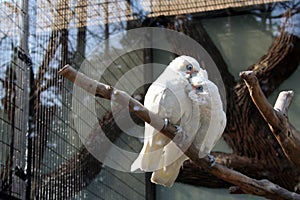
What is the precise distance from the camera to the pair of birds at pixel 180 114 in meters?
1.69

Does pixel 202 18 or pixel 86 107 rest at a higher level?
pixel 202 18

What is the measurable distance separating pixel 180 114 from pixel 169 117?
0.11 feet

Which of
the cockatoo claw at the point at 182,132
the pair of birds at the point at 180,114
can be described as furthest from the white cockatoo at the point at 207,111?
the cockatoo claw at the point at 182,132

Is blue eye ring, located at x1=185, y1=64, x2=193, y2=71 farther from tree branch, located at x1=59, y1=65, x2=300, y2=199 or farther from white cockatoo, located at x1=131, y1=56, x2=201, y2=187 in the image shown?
tree branch, located at x1=59, y1=65, x2=300, y2=199

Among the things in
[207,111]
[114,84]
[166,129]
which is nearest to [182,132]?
[166,129]

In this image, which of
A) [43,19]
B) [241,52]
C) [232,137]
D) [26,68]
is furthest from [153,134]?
[241,52]

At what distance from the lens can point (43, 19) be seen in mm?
2232

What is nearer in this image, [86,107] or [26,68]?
[26,68]

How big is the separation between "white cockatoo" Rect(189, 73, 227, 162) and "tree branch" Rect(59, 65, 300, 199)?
0.26 feet

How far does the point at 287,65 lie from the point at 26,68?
4.30 feet

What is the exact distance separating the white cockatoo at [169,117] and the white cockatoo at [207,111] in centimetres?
2

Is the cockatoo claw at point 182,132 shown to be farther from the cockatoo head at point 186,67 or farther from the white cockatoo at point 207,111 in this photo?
the cockatoo head at point 186,67

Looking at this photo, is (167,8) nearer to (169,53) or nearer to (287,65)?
(169,53)

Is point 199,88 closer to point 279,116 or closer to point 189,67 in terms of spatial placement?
point 189,67
